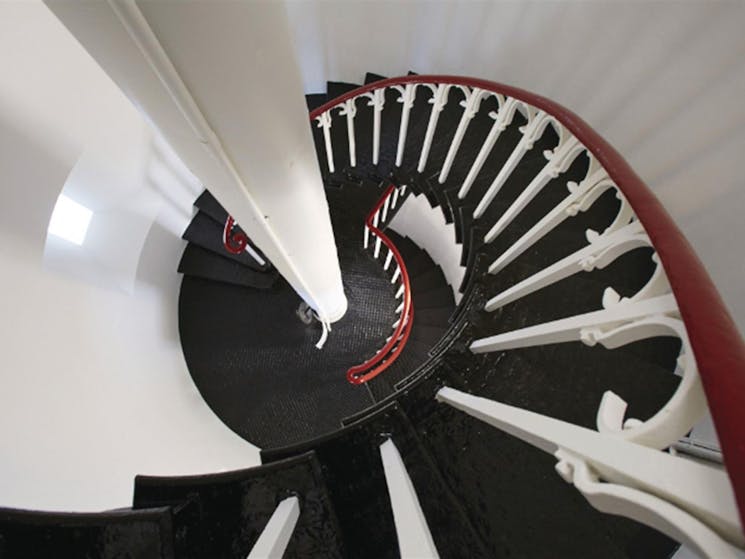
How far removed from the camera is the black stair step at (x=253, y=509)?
3.49 ft

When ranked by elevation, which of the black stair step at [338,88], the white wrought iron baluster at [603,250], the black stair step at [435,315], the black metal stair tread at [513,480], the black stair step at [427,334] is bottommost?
the black metal stair tread at [513,480]

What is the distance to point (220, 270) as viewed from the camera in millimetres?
3586

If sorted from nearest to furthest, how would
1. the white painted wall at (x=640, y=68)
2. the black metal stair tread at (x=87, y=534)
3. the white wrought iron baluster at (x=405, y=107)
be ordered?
the black metal stair tread at (x=87, y=534) → the white painted wall at (x=640, y=68) → the white wrought iron baluster at (x=405, y=107)

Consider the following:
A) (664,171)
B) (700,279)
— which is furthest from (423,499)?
(664,171)

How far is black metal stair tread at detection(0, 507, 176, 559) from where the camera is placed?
0.92 metres

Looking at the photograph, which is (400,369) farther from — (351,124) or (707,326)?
(707,326)

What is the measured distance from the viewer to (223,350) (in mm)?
3496

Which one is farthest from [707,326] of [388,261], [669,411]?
[388,261]

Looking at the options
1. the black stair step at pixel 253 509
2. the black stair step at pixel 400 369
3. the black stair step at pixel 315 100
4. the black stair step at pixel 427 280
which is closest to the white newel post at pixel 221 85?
the black stair step at pixel 253 509

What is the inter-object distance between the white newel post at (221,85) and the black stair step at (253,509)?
861mm

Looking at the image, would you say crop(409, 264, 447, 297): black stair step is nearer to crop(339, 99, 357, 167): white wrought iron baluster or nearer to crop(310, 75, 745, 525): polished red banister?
crop(339, 99, 357, 167): white wrought iron baluster

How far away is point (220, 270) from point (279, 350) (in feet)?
3.57

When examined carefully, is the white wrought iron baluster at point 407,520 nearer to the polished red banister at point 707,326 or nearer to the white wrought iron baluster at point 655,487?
the white wrought iron baluster at point 655,487

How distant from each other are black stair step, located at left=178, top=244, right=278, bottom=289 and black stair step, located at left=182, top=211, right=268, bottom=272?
6 cm
